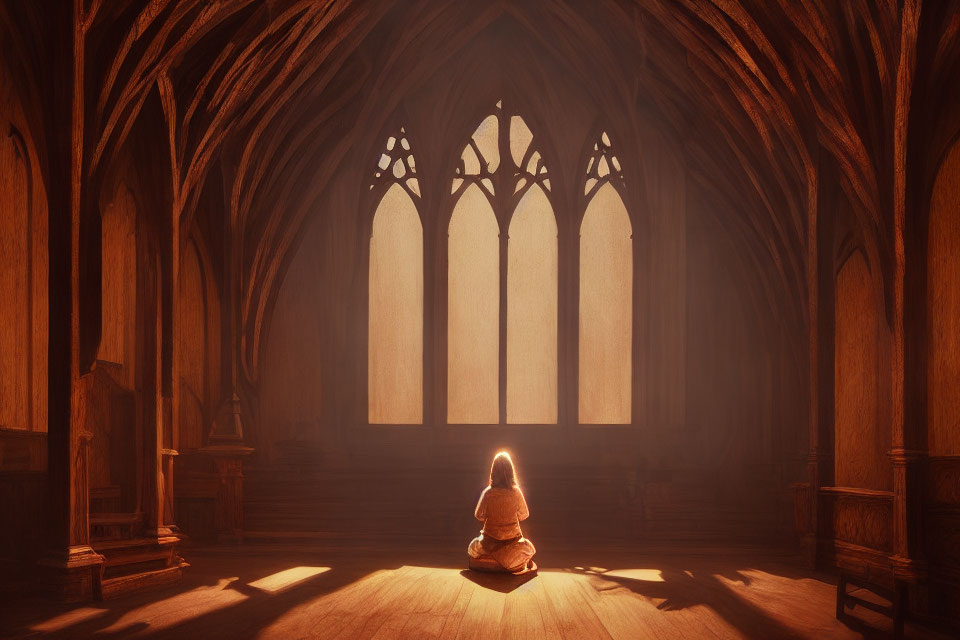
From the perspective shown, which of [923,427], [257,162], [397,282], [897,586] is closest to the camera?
[897,586]

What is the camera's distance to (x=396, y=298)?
15180 millimetres

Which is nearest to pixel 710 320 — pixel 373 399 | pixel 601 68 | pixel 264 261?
pixel 601 68

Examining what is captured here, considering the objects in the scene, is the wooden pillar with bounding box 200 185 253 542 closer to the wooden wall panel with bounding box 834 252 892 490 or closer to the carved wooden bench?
the wooden wall panel with bounding box 834 252 892 490

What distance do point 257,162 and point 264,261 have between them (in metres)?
1.52

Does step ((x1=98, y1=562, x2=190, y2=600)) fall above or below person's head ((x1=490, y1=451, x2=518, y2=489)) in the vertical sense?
below

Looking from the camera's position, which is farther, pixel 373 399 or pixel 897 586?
pixel 373 399

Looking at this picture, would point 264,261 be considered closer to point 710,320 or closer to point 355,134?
point 355,134

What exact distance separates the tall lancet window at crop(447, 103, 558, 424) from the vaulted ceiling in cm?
164

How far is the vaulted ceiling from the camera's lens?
26.1ft

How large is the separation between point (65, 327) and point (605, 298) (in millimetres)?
8876

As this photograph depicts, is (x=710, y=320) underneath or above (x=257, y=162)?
underneath

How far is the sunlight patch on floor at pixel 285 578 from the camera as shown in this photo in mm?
8680

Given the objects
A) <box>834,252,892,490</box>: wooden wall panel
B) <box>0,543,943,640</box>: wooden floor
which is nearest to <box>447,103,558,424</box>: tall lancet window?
Answer: <box>0,543,943,640</box>: wooden floor

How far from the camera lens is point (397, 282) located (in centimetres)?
1520
